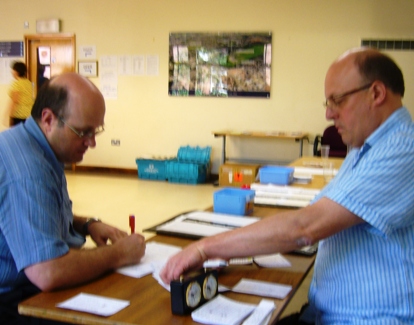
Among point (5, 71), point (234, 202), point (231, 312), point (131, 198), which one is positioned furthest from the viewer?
point (5, 71)

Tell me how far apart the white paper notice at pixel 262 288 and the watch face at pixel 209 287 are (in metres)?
0.08

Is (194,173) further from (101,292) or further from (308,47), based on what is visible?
(101,292)

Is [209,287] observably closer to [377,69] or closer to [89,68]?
[377,69]

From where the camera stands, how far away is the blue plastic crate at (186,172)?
22.3 ft

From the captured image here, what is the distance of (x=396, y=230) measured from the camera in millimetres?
1232

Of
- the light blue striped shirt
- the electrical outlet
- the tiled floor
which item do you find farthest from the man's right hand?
the electrical outlet

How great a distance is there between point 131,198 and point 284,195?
3.55 meters

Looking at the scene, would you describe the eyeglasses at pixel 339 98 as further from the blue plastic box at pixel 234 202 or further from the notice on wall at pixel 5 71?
the notice on wall at pixel 5 71

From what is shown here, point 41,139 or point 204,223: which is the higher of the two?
point 41,139

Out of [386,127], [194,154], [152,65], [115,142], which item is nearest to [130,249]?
[386,127]

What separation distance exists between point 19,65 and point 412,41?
5128mm

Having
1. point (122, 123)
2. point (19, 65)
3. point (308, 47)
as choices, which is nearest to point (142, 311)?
point (19, 65)

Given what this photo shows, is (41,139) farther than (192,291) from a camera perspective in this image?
Yes

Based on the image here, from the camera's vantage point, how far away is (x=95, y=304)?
1.19m
